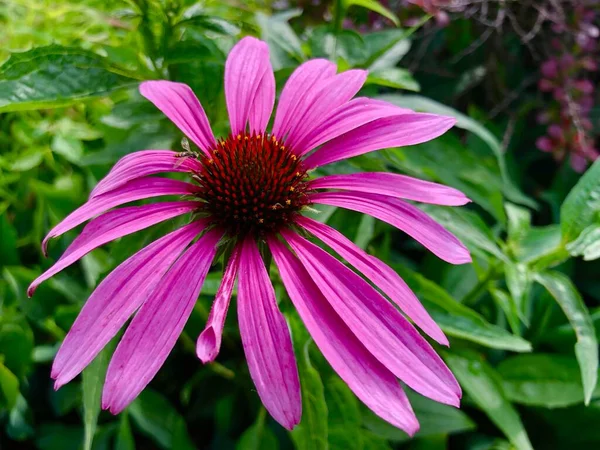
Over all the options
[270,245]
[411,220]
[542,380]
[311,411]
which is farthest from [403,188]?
[542,380]

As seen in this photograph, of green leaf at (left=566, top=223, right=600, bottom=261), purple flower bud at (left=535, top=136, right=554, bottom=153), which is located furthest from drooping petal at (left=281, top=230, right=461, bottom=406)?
purple flower bud at (left=535, top=136, right=554, bottom=153)

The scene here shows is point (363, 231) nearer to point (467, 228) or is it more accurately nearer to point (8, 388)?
point (467, 228)

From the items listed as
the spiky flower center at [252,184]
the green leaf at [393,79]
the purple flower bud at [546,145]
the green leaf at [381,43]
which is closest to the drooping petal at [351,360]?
the spiky flower center at [252,184]

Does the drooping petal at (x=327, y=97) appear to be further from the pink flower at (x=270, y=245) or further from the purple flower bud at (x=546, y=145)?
the purple flower bud at (x=546, y=145)

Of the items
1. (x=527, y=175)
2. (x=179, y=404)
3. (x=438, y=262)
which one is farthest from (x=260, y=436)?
(x=527, y=175)

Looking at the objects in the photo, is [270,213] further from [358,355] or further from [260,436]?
[260,436]

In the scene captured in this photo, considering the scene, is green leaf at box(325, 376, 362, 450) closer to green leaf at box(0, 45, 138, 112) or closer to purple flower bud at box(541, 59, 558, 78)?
green leaf at box(0, 45, 138, 112)
